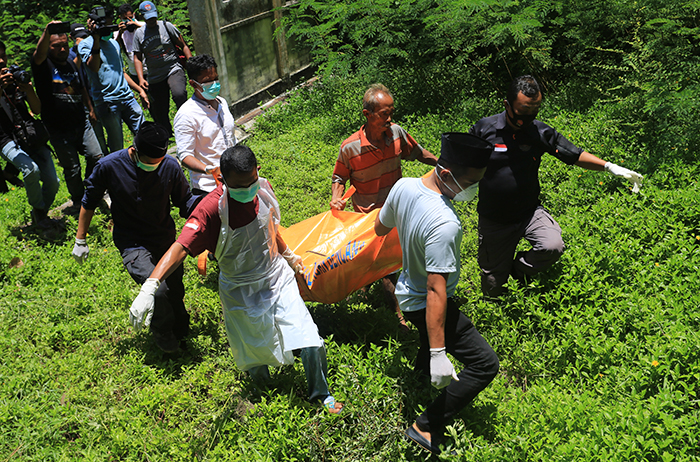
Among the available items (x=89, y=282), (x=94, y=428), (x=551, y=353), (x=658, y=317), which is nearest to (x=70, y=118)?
(x=89, y=282)

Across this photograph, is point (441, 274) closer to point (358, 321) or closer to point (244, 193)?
point (244, 193)

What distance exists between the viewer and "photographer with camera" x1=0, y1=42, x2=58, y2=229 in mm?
6234

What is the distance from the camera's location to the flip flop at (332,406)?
357 centimetres

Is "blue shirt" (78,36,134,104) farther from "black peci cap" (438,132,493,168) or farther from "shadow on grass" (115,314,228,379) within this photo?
"black peci cap" (438,132,493,168)

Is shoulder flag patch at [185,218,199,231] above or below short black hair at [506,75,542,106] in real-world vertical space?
below

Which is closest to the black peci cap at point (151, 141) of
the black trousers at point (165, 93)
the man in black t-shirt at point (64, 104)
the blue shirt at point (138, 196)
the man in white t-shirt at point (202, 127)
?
the blue shirt at point (138, 196)

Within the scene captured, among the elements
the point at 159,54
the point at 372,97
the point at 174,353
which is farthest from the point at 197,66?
the point at 159,54

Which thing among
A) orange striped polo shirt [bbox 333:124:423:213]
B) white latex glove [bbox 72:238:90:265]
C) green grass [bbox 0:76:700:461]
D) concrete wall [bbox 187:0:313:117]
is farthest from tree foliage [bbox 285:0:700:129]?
white latex glove [bbox 72:238:90:265]

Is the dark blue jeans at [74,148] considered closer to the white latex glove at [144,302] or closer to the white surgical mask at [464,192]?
the white latex glove at [144,302]

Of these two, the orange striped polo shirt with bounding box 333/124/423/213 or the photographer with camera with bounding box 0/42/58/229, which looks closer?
the orange striped polo shirt with bounding box 333/124/423/213

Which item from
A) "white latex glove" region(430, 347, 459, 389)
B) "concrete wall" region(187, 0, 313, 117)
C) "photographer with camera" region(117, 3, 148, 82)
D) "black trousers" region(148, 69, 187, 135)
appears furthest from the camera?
"concrete wall" region(187, 0, 313, 117)

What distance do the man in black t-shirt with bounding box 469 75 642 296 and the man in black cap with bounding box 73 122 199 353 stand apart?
247cm

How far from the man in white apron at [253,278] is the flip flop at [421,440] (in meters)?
0.51

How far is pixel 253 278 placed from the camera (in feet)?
11.9
